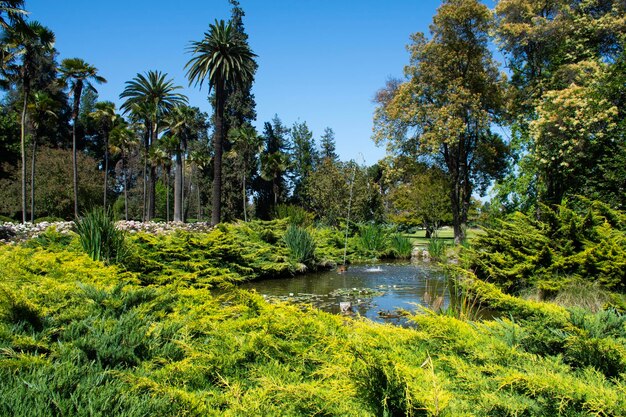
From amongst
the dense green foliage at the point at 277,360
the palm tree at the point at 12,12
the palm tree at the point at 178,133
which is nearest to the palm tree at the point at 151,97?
the palm tree at the point at 178,133

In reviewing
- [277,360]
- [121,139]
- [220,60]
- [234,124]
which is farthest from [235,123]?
[277,360]

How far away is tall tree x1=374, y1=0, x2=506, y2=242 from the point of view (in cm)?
1673

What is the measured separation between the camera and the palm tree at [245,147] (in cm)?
3700

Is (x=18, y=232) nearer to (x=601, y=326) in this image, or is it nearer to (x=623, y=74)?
(x=601, y=326)

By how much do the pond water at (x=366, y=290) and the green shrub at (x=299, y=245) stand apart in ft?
2.02

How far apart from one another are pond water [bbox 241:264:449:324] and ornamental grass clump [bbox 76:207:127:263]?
2.94 meters

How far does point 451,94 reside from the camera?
55.2 feet

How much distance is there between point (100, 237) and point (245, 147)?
30.5 meters

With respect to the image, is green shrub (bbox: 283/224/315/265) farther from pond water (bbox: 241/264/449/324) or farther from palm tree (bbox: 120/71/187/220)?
palm tree (bbox: 120/71/187/220)

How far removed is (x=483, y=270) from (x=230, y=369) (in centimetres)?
657

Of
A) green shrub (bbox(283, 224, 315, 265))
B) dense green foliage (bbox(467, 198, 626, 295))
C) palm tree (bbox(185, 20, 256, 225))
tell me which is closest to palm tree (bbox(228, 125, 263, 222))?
palm tree (bbox(185, 20, 256, 225))

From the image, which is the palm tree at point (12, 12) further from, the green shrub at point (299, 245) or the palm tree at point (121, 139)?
the palm tree at point (121, 139)

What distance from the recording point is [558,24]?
567 inches

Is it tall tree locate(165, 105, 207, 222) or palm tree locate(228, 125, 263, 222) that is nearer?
tall tree locate(165, 105, 207, 222)
